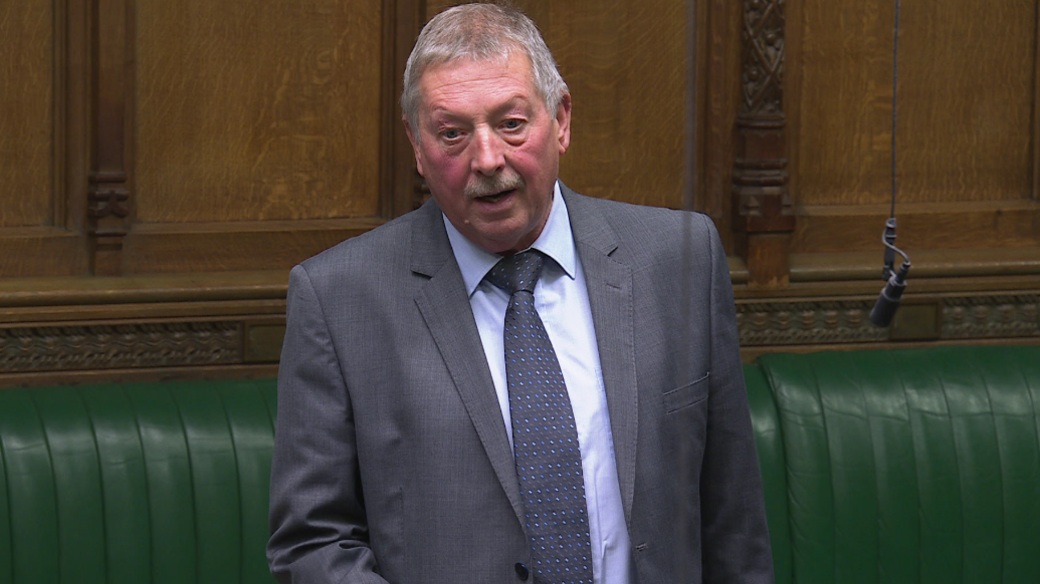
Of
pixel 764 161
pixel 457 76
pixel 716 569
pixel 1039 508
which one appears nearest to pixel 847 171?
pixel 764 161

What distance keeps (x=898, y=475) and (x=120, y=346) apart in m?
1.64

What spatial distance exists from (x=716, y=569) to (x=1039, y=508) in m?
1.42

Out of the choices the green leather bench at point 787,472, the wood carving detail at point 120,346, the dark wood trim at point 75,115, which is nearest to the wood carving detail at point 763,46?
the green leather bench at point 787,472

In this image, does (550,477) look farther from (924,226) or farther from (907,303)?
(924,226)

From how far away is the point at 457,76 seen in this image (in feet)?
5.49

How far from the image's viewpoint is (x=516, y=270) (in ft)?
5.92

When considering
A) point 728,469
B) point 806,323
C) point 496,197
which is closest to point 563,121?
point 496,197

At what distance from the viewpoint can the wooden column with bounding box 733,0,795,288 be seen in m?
3.24

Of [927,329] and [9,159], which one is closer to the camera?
[9,159]

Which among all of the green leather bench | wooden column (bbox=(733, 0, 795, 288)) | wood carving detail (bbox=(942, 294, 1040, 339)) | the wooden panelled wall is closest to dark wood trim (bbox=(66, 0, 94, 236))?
the wooden panelled wall

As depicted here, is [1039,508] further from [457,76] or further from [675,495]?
[457,76]

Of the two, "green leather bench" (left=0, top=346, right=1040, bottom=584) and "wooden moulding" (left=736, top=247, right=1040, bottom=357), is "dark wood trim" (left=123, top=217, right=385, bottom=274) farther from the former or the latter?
"wooden moulding" (left=736, top=247, right=1040, bottom=357)

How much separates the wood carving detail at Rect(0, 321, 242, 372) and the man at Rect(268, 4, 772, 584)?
4.20 ft

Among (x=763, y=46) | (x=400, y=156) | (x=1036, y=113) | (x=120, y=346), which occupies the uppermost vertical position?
(x=763, y=46)
